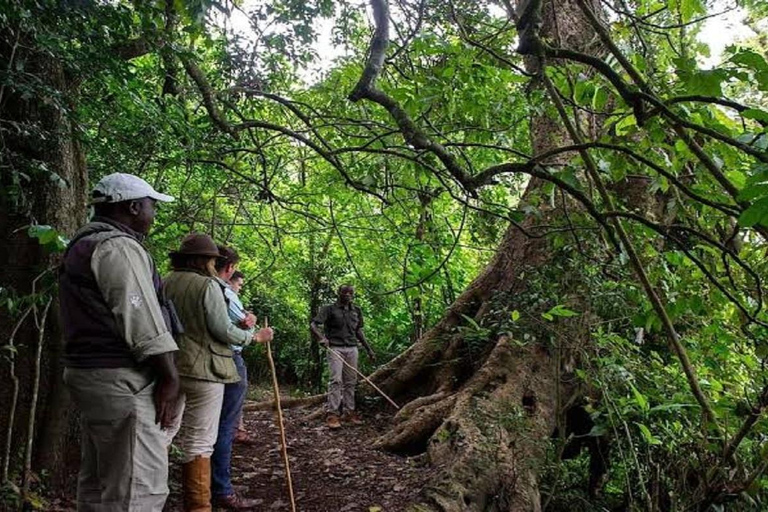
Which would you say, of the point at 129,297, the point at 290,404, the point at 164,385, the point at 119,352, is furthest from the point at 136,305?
the point at 290,404

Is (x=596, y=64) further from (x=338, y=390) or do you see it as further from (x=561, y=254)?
(x=338, y=390)

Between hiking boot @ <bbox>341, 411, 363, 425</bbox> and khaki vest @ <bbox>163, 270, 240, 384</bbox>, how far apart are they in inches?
139

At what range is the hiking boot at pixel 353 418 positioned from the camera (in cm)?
724

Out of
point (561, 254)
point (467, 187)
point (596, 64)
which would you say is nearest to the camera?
point (596, 64)

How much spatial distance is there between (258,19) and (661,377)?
4.61 metres

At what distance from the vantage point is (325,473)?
545 centimetres

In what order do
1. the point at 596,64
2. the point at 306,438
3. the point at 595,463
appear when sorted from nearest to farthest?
the point at 596,64 → the point at 595,463 → the point at 306,438

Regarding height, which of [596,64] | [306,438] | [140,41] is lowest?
[306,438]

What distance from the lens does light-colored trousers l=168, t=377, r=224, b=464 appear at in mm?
3795

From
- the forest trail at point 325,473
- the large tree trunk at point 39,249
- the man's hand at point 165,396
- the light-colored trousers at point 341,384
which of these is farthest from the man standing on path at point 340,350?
the man's hand at point 165,396

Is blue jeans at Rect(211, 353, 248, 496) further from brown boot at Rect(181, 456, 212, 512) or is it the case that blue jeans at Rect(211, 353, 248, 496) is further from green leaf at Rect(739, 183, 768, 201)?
green leaf at Rect(739, 183, 768, 201)

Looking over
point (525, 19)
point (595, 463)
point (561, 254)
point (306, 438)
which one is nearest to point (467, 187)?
point (525, 19)

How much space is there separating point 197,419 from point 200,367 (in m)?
0.34

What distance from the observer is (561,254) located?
491cm
